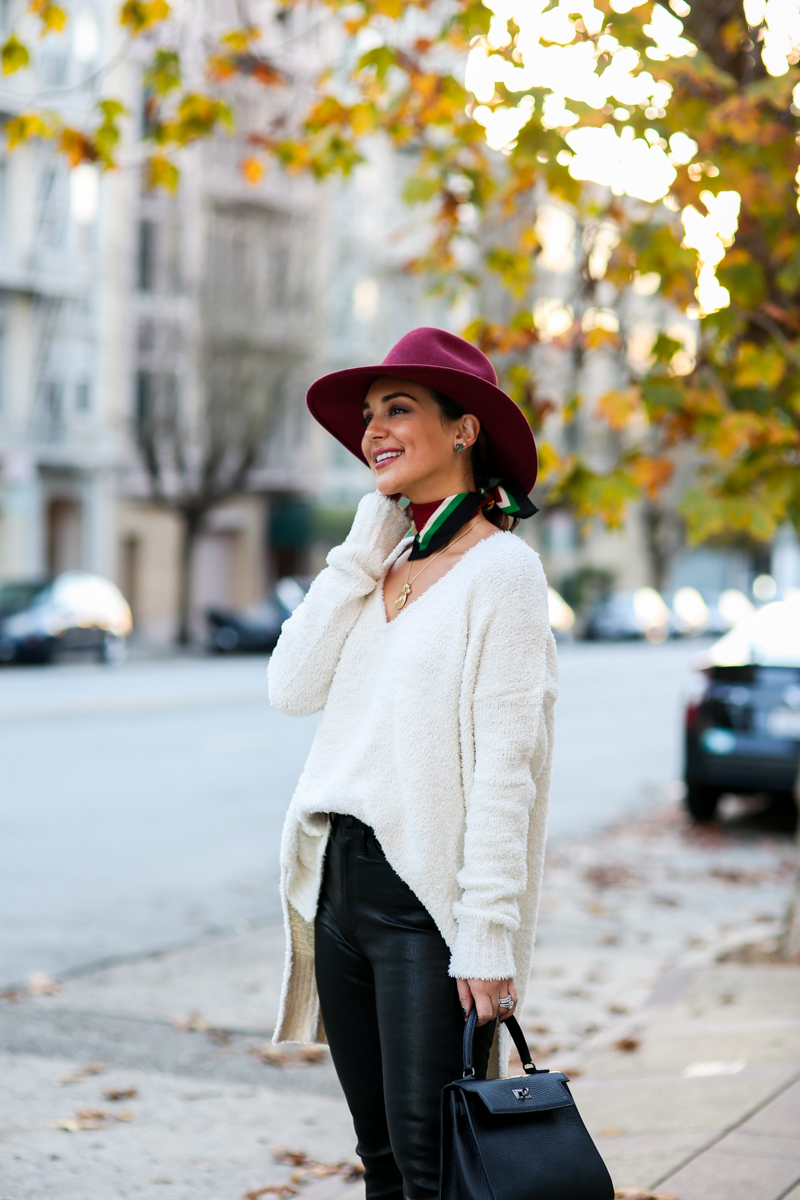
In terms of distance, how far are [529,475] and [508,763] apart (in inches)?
23.5

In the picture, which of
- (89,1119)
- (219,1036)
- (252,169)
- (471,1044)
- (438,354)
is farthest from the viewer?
(252,169)

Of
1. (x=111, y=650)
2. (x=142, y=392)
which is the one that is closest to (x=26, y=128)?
(x=111, y=650)

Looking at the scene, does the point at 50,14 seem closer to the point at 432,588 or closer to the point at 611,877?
the point at 432,588

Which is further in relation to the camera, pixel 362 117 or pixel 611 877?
pixel 611 877

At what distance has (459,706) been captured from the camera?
2.69 meters

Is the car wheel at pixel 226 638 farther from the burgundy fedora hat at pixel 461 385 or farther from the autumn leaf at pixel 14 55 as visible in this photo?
the burgundy fedora hat at pixel 461 385

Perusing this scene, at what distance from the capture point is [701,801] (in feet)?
36.3

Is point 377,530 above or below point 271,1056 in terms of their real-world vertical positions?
above

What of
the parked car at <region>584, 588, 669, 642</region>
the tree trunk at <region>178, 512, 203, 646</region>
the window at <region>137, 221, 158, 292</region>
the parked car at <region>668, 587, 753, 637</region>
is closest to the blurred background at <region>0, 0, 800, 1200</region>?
the tree trunk at <region>178, 512, 203, 646</region>

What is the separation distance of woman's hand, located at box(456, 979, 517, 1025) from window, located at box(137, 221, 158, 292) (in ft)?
125

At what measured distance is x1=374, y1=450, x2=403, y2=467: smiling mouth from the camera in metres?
2.85

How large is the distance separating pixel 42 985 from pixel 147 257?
116 ft

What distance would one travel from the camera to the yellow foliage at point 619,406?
6316 mm

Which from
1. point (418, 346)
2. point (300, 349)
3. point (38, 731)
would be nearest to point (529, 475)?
point (418, 346)
